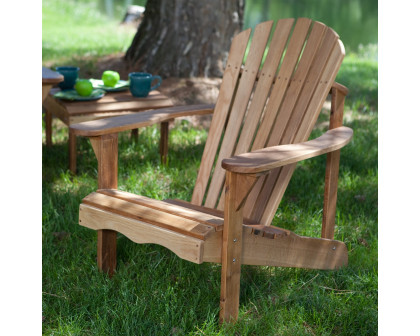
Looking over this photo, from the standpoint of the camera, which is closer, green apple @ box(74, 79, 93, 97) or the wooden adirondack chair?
the wooden adirondack chair

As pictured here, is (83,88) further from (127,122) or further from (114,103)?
(127,122)

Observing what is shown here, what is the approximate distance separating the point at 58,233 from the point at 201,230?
116 cm

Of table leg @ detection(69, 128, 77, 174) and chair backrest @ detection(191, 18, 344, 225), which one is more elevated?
chair backrest @ detection(191, 18, 344, 225)

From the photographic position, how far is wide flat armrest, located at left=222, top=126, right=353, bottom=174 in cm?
206

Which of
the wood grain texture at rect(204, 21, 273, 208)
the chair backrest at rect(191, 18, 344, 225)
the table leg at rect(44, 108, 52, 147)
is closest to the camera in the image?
the chair backrest at rect(191, 18, 344, 225)

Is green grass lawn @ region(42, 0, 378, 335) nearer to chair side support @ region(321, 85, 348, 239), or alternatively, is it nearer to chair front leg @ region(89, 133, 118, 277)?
chair front leg @ region(89, 133, 118, 277)

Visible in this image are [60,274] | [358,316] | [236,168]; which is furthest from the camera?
[60,274]

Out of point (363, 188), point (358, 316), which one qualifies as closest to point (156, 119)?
point (358, 316)

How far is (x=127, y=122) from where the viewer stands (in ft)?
8.74

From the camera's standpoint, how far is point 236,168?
2.05 meters

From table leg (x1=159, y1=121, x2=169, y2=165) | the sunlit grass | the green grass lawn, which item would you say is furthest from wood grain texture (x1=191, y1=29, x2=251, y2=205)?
the sunlit grass

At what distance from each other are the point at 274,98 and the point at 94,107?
4.60 ft

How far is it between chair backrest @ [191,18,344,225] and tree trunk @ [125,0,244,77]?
2.14 m
